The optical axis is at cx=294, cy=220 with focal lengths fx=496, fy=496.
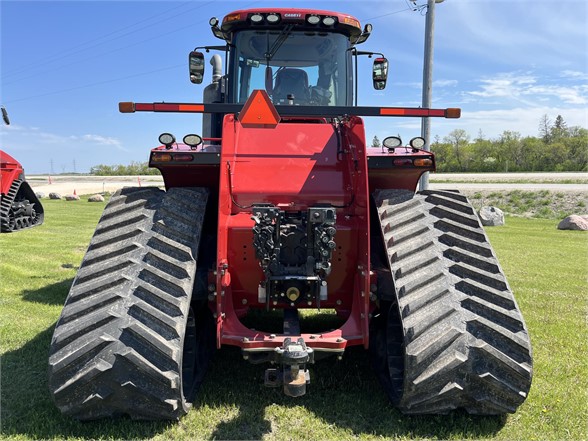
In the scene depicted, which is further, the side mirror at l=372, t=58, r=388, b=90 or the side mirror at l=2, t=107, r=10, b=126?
the side mirror at l=2, t=107, r=10, b=126

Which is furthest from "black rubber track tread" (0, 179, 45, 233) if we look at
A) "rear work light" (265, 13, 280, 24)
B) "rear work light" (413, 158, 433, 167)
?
"rear work light" (413, 158, 433, 167)

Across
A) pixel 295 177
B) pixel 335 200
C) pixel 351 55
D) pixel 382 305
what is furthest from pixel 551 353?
pixel 351 55

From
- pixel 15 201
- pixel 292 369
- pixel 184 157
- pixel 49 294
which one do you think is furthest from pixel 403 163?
pixel 15 201

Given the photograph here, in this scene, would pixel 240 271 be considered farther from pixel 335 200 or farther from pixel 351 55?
pixel 351 55

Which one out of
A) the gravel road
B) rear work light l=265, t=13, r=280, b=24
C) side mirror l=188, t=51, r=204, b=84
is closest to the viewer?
rear work light l=265, t=13, r=280, b=24

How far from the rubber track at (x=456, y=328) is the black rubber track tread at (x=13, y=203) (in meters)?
12.5

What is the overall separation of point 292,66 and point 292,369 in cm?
332

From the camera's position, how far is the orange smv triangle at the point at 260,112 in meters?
3.42

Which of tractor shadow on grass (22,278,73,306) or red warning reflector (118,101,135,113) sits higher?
red warning reflector (118,101,135,113)

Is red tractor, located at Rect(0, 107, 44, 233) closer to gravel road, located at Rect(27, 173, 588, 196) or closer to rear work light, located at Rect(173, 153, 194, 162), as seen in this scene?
rear work light, located at Rect(173, 153, 194, 162)

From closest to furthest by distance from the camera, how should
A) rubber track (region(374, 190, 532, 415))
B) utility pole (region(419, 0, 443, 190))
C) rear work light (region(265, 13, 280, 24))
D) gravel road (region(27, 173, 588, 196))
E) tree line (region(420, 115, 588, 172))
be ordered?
rubber track (region(374, 190, 532, 415)) < rear work light (region(265, 13, 280, 24)) < utility pole (region(419, 0, 443, 190)) < gravel road (region(27, 173, 588, 196)) < tree line (region(420, 115, 588, 172))

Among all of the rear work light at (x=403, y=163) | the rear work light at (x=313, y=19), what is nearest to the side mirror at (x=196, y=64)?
the rear work light at (x=313, y=19)

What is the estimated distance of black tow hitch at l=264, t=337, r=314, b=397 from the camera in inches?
118

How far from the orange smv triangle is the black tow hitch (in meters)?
1.51
